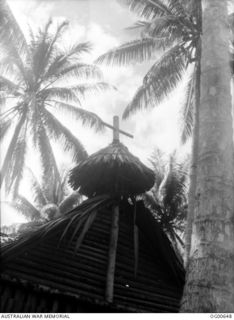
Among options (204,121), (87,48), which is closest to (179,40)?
(87,48)

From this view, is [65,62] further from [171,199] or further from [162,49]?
[171,199]

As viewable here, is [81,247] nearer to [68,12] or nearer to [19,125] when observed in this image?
[68,12]

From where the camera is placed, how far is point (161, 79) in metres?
13.4

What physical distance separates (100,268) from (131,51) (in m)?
8.86

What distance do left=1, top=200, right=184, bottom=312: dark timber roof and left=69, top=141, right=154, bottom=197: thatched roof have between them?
0.37 meters

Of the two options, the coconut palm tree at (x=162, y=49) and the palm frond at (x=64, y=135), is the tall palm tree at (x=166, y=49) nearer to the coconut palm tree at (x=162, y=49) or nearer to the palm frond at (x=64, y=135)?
the coconut palm tree at (x=162, y=49)

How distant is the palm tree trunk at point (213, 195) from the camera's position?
3139 mm

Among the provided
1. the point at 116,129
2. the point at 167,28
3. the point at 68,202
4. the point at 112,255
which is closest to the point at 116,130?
the point at 116,129

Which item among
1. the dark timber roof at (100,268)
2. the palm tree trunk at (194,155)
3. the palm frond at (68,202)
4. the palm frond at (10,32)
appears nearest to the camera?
the dark timber roof at (100,268)

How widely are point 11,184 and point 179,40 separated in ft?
23.7

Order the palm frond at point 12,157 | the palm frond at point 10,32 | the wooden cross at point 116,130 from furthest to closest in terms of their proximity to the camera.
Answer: the palm frond at point 12,157
the palm frond at point 10,32
the wooden cross at point 116,130

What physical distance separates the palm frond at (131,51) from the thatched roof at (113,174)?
640 centimetres

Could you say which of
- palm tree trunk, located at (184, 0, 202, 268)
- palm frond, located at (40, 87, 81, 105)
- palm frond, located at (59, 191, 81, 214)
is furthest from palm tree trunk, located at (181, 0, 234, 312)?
palm frond, located at (59, 191, 81, 214)

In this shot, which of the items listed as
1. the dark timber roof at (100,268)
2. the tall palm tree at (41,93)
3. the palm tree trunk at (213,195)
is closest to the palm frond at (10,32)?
the tall palm tree at (41,93)
